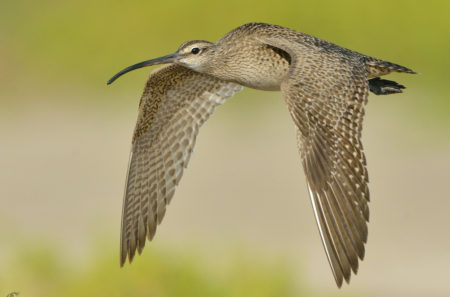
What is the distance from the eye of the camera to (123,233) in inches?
337

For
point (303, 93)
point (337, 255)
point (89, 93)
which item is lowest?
point (337, 255)

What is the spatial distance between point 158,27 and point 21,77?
7.17ft

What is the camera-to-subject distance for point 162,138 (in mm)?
8711

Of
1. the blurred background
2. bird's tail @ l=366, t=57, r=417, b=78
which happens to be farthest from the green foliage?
bird's tail @ l=366, t=57, r=417, b=78

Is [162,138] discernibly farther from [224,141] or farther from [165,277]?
[224,141]

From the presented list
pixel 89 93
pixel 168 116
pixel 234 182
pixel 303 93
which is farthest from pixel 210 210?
pixel 303 93

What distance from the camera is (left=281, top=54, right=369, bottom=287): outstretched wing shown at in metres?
7.00

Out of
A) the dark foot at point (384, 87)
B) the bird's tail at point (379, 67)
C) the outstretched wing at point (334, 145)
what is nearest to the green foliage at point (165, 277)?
the dark foot at point (384, 87)

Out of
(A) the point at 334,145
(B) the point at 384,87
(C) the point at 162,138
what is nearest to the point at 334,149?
(A) the point at 334,145

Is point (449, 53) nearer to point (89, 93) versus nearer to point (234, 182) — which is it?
point (234, 182)

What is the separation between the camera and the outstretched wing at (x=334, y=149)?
276 inches

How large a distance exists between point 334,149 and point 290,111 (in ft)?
0.93

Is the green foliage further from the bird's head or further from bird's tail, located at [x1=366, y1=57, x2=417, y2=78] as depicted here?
bird's tail, located at [x1=366, y1=57, x2=417, y2=78]

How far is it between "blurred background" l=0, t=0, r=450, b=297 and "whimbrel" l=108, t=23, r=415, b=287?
5.55 feet
